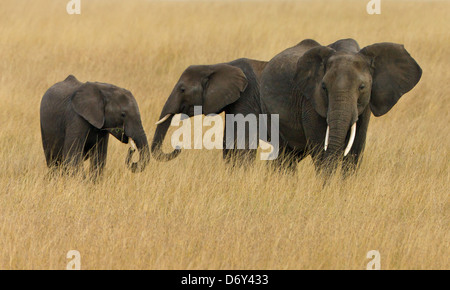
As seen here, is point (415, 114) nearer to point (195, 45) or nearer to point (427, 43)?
point (427, 43)

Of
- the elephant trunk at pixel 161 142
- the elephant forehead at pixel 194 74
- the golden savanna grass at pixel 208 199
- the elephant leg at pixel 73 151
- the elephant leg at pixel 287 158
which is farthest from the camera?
the elephant forehead at pixel 194 74

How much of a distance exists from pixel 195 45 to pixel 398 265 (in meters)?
10.6

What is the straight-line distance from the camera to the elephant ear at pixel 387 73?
25.5 ft

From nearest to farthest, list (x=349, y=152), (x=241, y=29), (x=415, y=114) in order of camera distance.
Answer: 1. (x=349, y=152)
2. (x=415, y=114)
3. (x=241, y=29)

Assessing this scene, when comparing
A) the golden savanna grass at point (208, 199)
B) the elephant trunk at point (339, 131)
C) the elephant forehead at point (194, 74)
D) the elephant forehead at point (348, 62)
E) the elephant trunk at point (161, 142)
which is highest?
the elephant forehead at point (348, 62)

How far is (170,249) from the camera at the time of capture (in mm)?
6148

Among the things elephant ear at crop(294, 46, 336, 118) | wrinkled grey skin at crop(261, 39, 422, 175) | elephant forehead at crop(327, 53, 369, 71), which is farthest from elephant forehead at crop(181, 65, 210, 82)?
elephant forehead at crop(327, 53, 369, 71)

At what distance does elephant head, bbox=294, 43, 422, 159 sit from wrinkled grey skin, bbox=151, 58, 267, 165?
1.37m

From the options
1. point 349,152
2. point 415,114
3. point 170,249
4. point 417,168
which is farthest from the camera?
point 415,114

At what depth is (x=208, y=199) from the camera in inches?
300

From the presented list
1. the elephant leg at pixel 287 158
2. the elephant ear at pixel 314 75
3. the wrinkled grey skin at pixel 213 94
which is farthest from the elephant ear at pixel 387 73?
the wrinkled grey skin at pixel 213 94

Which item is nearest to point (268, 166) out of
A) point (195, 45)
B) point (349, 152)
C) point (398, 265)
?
point (349, 152)

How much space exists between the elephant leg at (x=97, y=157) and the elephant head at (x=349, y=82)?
2.01 meters

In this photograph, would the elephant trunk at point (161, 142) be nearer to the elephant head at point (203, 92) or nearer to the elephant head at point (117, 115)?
the elephant head at point (203, 92)
